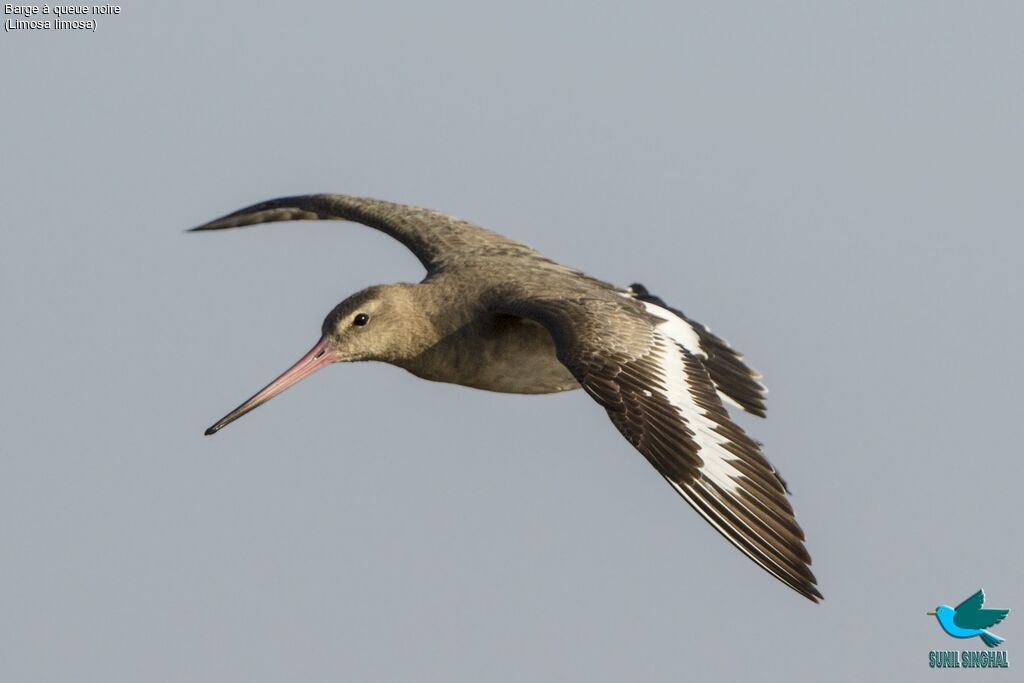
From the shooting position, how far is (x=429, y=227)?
14438mm

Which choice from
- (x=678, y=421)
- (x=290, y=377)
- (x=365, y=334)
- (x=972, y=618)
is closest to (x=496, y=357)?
(x=365, y=334)

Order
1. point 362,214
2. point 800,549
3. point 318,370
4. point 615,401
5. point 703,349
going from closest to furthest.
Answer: point 800,549 < point 615,401 < point 318,370 < point 703,349 < point 362,214

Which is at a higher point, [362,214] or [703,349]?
[362,214]

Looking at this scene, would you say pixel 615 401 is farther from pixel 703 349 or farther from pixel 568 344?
pixel 703 349

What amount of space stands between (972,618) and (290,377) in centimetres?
546

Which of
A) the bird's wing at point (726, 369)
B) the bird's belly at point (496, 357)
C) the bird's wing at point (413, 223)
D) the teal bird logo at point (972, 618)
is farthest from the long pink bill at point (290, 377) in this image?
the teal bird logo at point (972, 618)

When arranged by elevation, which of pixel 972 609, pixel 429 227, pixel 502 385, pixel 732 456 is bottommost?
pixel 972 609

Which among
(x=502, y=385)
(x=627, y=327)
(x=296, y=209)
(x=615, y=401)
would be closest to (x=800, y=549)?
(x=615, y=401)

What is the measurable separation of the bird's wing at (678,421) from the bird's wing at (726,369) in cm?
142

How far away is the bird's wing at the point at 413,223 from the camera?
13898mm

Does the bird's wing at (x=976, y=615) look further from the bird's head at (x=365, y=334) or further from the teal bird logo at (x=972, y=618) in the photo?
the bird's head at (x=365, y=334)

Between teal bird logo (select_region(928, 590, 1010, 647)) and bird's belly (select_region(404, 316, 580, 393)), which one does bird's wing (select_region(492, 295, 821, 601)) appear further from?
teal bird logo (select_region(928, 590, 1010, 647))

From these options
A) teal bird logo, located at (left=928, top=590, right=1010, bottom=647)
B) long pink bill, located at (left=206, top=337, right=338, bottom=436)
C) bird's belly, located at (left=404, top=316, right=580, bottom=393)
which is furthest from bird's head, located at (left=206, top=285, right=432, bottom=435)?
teal bird logo, located at (left=928, top=590, right=1010, bottom=647)

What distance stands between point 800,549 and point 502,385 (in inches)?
138
